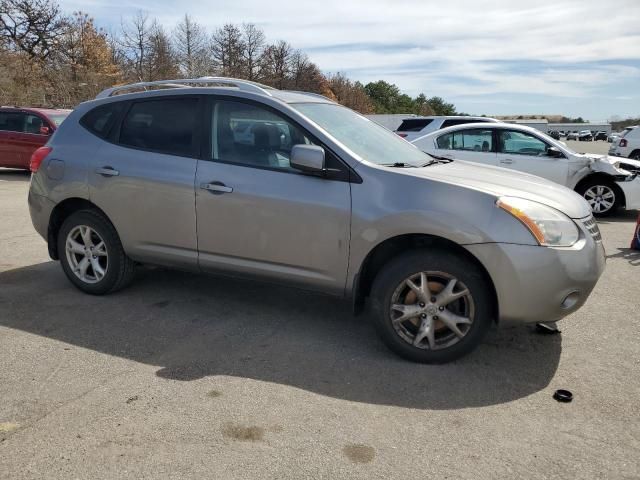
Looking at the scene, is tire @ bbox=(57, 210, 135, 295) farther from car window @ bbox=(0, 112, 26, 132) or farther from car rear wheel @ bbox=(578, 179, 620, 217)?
car window @ bbox=(0, 112, 26, 132)

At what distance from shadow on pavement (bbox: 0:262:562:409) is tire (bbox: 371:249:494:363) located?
132mm

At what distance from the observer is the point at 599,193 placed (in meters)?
9.81

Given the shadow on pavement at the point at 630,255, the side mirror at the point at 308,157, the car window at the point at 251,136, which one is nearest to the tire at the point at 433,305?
the side mirror at the point at 308,157

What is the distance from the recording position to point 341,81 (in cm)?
7731

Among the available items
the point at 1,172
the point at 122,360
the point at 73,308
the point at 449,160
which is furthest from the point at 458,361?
the point at 1,172

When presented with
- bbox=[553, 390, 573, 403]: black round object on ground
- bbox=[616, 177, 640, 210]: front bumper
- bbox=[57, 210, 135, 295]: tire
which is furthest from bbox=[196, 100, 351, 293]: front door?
bbox=[616, 177, 640, 210]: front bumper

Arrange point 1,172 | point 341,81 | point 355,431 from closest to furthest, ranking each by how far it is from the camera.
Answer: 1. point 355,431
2. point 1,172
3. point 341,81

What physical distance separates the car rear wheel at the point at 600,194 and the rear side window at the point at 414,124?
4.44m

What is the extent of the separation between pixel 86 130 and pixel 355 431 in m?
3.62

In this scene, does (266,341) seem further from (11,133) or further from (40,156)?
(11,133)

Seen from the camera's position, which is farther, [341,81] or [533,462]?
[341,81]

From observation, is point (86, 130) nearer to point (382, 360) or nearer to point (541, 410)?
point (382, 360)

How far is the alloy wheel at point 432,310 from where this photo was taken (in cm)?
361

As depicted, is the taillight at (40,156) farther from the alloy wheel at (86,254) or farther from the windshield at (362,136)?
the windshield at (362,136)
